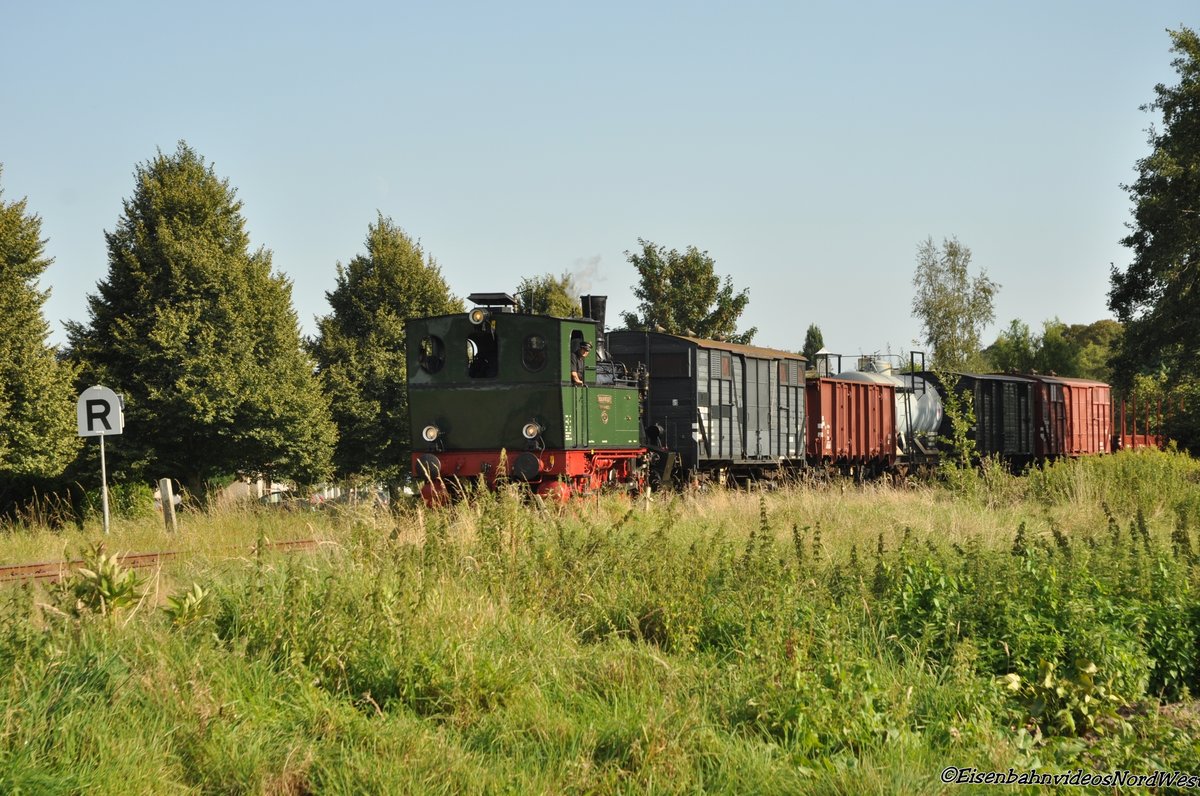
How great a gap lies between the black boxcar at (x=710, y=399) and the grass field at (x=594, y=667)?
33.5ft

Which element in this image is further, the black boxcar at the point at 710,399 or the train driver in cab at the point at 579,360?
the black boxcar at the point at 710,399

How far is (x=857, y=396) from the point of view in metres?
26.5

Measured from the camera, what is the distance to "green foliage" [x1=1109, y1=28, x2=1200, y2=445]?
96.9 feet

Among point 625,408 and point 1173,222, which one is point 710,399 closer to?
point 625,408

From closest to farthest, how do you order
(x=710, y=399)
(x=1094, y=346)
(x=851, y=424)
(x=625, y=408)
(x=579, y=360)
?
1. (x=579, y=360)
2. (x=625, y=408)
3. (x=710, y=399)
4. (x=851, y=424)
5. (x=1094, y=346)

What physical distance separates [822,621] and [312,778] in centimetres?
371

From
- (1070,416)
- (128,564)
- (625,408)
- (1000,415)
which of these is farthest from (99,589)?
(1070,416)

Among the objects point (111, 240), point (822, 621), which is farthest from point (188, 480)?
point (822, 621)

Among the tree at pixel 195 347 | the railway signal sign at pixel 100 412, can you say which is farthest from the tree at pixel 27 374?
the railway signal sign at pixel 100 412

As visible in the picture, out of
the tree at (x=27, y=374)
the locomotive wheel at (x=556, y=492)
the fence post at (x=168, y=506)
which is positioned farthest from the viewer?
the tree at (x=27, y=374)

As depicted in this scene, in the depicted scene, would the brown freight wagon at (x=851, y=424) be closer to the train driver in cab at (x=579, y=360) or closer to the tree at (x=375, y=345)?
the train driver in cab at (x=579, y=360)

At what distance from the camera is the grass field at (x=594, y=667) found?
5.46 meters

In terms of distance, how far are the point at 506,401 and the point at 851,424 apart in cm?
1235

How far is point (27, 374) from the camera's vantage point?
73.4ft
